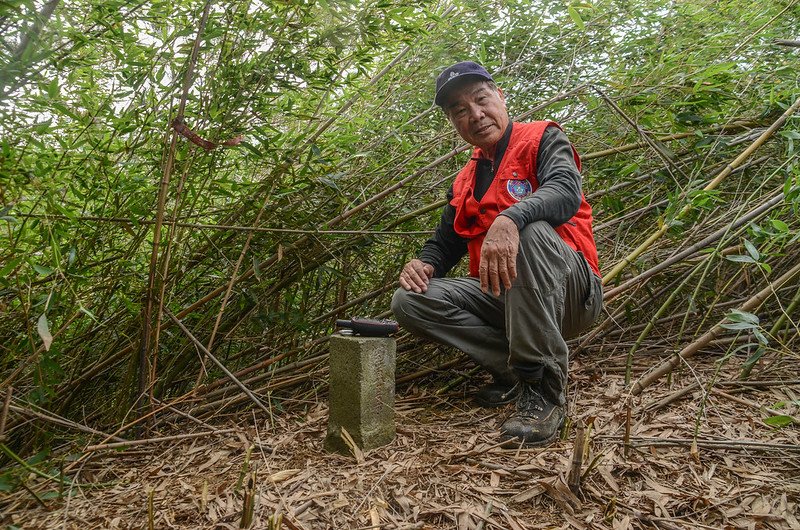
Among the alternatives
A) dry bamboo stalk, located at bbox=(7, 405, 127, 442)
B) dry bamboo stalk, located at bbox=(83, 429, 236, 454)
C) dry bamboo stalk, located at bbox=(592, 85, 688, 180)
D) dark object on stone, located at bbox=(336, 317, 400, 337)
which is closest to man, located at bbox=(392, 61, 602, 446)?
dark object on stone, located at bbox=(336, 317, 400, 337)

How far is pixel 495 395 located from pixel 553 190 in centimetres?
92

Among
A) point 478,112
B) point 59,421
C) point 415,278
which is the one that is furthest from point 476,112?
point 59,421

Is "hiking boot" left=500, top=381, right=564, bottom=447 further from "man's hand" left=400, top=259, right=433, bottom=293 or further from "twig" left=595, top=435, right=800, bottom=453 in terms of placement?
"man's hand" left=400, top=259, right=433, bottom=293

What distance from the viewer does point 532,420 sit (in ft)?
6.66

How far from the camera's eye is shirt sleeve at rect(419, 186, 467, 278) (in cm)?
257

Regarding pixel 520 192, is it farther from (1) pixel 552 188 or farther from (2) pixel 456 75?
(2) pixel 456 75

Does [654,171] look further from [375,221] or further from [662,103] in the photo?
[375,221]

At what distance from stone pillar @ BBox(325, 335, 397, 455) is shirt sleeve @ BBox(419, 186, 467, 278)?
0.63 metres

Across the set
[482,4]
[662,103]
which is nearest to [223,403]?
[482,4]

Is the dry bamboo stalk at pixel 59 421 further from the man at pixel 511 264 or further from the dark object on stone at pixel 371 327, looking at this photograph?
the man at pixel 511 264

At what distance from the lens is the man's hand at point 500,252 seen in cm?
195

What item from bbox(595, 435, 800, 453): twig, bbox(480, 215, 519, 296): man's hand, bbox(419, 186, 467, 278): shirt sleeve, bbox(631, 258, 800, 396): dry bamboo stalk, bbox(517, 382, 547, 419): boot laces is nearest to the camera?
bbox(595, 435, 800, 453): twig

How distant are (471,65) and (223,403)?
1.78 metres

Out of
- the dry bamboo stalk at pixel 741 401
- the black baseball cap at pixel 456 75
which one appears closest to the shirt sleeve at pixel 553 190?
the black baseball cap at pixel 456 75
